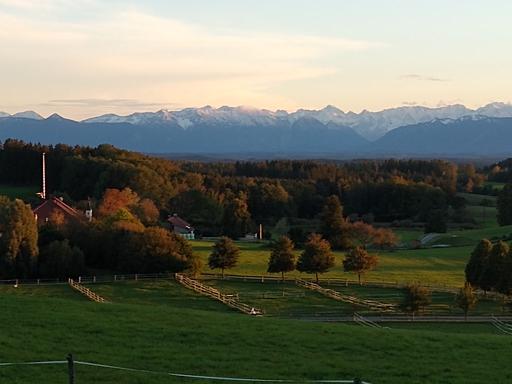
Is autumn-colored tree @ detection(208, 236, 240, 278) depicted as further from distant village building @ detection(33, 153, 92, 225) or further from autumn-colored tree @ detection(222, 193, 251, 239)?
autumn-colored tree @ detection(222, 193, 251, 239)

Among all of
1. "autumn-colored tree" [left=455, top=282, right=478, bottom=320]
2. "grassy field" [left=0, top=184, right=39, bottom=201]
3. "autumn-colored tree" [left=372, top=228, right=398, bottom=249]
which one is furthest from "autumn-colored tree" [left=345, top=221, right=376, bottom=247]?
"grassy field" [left=0, top=184, right=39, bottom=201]

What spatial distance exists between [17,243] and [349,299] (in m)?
21.5

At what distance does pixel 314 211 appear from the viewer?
356 ft

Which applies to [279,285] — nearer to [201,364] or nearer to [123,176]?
[201,364]

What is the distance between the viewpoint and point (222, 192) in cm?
10369

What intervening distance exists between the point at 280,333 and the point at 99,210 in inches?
2039

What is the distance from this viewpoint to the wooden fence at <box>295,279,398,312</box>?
38.9 meters

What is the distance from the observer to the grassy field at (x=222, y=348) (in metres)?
16.6

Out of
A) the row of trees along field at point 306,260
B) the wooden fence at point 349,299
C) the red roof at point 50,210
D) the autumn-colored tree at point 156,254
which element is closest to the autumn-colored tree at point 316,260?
the row of trees along field at point 306,260

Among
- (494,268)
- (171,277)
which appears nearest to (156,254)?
(171,277)

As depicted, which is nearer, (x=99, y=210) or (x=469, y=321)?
(x=469, y=321)

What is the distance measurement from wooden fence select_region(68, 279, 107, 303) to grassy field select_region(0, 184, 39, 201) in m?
52.2

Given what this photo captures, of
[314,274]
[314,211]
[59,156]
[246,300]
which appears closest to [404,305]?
[246,300]

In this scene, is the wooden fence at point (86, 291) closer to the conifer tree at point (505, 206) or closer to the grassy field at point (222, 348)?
the grassy field at point (222, 348)
